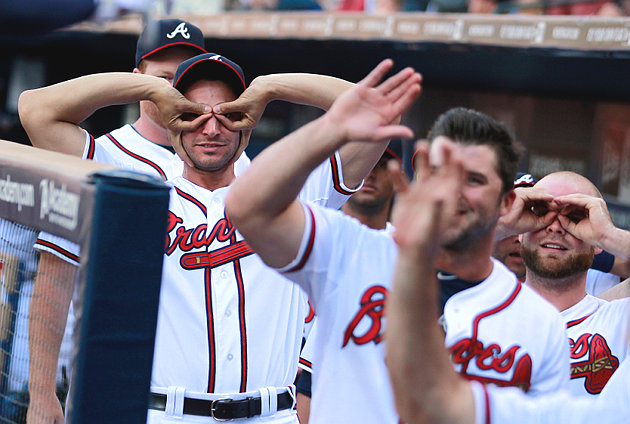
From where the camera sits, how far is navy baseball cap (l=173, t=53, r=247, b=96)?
2.76 meters

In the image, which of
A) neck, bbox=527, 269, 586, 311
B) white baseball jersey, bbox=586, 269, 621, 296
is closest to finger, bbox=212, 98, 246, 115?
neck, bbox=527, 269, 586, 311

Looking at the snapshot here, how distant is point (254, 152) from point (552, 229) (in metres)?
5.25

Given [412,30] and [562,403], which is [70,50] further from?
[562,403]

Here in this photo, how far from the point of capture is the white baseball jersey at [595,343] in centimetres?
267

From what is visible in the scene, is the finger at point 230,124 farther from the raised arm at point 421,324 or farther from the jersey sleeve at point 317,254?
the raised arm at point 421,324

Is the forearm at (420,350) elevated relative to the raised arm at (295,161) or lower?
lower

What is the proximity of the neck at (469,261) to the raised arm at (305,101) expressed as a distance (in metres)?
0.80

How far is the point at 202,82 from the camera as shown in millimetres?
2801

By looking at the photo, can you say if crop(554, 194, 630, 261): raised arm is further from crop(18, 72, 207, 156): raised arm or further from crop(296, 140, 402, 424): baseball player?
crop(18, 72, 207, 156): raised arm

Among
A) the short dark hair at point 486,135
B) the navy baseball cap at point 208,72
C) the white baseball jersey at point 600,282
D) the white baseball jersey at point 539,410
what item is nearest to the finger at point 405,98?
the short dark hair at point 486,135

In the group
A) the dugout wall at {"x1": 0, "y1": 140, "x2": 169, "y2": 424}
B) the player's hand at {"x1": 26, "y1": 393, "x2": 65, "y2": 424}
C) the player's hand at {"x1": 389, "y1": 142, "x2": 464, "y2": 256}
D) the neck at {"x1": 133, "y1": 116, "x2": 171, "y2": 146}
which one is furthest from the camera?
the neck at {"x1": 133, "y1": 116, "x2": 171, "y2": 146}

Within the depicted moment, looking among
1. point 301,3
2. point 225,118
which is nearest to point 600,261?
point 225,118

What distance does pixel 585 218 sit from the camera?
285cm

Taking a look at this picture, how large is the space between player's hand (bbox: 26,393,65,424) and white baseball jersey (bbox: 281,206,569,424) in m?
0.86
